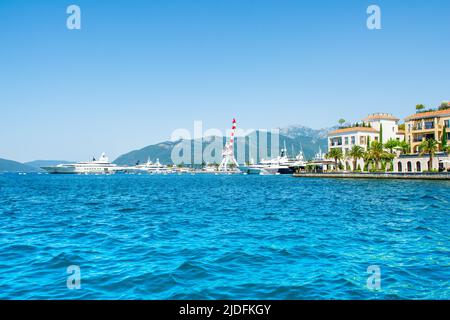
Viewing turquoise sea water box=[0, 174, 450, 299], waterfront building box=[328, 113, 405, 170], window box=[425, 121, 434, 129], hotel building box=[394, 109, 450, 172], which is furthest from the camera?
waterfront building box=[328, 113, 405, 170]

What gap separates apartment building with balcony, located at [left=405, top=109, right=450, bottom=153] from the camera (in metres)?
95.4

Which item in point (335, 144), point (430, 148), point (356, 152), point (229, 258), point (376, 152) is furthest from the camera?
point (335, 144)

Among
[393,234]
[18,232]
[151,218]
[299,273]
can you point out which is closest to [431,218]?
[393,234]

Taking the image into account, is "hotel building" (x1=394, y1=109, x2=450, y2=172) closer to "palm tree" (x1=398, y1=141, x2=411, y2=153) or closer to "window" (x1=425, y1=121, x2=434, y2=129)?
"window" (x1=425, y1=121, x2=434, y2=129)

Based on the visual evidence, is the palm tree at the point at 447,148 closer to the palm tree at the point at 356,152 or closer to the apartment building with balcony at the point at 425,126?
the apartment building with balcony at the point at 425,126

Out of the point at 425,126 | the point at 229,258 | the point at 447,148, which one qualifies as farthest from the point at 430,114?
the point at 229,258

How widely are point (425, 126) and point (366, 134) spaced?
890 inches

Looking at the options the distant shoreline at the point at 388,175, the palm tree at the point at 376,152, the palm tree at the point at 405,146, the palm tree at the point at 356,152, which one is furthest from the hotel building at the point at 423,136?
the palm tree at the point at 356,152

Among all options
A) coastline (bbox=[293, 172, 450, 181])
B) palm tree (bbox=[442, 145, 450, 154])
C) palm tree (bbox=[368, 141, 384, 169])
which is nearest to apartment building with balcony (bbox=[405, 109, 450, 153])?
palm tree (bbox=[442, 145, 450, 154])

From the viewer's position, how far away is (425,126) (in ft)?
328

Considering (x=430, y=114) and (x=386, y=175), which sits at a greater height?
(x=430, y=114)

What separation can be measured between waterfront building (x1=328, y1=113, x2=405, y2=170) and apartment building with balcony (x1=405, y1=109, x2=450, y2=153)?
49.8 ft

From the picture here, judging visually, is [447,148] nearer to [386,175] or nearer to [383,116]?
[386,175]
